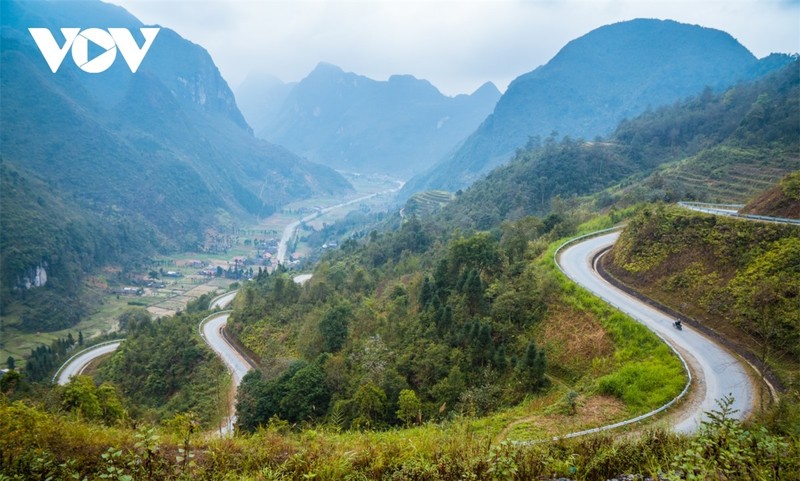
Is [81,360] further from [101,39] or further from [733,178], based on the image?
[101,39]

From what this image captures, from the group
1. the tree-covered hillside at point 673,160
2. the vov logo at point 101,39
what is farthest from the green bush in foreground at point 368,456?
the vov logo at point 101,39

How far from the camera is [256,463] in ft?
18.1

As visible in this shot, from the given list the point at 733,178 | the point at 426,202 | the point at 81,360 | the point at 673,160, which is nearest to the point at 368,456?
the point at 733,178

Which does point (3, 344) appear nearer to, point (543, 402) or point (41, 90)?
point (543, 402)

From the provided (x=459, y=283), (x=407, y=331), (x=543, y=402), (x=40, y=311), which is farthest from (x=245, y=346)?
(x=40, y=311)

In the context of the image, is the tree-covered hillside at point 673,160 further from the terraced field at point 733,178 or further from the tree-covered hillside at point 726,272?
the tree-covered hillside at point 726,272

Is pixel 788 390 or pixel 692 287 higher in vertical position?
pixel 692 287

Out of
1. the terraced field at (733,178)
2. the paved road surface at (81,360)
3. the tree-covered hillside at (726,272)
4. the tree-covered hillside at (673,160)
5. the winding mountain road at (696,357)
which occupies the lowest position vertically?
the paved road surface at (81,360)

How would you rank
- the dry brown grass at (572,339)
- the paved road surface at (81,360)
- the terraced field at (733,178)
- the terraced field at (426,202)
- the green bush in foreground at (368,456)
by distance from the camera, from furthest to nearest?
the terraced field at (426,202) → the paved road surface at (81,360) → the terraced field at (733,178) → the dry brown grass at (572,339) → the green bush in foreground at (368,456)

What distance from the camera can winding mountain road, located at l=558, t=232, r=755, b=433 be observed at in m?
10.9

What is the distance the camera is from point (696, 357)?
13.4 metres

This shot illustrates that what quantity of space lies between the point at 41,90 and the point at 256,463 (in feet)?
738

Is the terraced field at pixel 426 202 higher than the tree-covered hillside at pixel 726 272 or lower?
higher

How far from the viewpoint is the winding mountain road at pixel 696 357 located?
35.7 ft
